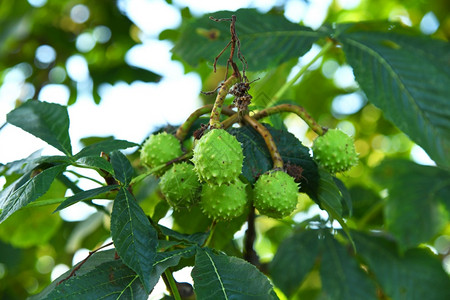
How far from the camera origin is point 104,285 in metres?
0.99

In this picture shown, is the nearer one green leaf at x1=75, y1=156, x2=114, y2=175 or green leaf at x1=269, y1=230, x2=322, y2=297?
green leaf at x1=75, y1=156, x2=114, y2=175

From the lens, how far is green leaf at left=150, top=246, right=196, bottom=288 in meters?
0.99

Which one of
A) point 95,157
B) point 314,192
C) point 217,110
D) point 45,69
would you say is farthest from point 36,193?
point 45,69

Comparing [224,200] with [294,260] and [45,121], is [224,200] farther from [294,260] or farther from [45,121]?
[294,260]

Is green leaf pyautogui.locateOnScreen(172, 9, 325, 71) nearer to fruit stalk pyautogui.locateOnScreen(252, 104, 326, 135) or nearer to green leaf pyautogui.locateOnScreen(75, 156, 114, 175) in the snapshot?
fruit stalk pyautogui.locateOnScreen(252, 104, 326, 135)

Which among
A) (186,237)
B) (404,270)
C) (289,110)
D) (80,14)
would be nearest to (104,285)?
(186,237)

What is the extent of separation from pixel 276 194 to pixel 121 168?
1.24 feet

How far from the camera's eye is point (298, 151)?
1265mm

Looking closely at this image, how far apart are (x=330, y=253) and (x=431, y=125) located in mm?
720

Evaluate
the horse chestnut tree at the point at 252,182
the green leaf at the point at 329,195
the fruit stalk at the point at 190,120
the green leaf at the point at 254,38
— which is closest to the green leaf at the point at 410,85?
the horse chestnut tree at the point at 252,182

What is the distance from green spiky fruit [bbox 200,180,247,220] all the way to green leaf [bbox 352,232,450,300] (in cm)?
92

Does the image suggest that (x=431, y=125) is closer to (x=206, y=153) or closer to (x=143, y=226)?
(x=206, y=153)

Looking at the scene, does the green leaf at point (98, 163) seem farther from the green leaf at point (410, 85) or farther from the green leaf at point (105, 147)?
the green leaf at point (410, 85)

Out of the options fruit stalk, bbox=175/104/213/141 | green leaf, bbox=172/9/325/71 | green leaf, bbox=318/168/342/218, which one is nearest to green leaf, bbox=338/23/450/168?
green leaf, bbox=172/9/325/71
